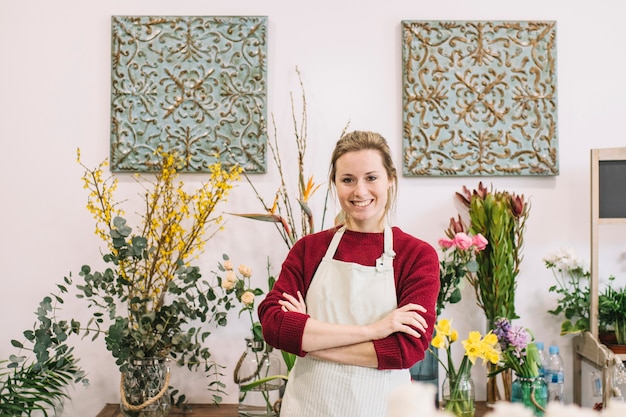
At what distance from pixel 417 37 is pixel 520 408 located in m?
2.24

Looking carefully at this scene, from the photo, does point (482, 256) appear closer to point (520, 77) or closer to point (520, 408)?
point (520, 77)

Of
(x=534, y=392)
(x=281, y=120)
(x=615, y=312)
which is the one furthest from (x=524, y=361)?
(x=281, y=120)

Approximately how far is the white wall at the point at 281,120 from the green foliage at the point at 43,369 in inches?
4.0

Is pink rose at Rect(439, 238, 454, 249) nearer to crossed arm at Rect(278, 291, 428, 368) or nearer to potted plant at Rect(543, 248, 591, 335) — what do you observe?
potted plant at Rect(543, 248, 591, 335)

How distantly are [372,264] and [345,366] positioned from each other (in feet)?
1.00

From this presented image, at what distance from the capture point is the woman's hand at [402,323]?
1.56 m

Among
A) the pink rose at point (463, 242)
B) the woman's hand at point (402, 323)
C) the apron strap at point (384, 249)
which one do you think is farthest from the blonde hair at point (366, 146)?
the pink rose at point (463, 242)

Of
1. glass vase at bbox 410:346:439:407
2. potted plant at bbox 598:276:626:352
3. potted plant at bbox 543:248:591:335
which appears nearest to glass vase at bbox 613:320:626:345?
potted plant at bbox 598:276:626:352

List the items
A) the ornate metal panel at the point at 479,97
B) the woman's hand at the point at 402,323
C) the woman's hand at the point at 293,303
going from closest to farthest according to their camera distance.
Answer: the woman's hand at the point at 402,323, the woman's hand at the point at 293,303, the ornate metal panel at the point at 479,97

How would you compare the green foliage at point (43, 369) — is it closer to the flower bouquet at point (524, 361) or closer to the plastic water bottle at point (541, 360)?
the flower bouquet at point (524, 361)

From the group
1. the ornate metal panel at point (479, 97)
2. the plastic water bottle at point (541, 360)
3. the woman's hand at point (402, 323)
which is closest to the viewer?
the woman's hand at point (402, 323)

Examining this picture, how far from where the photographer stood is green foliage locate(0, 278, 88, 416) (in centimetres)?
218

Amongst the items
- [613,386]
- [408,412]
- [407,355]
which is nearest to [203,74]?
[407,355]

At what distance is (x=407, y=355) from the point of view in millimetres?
1567
